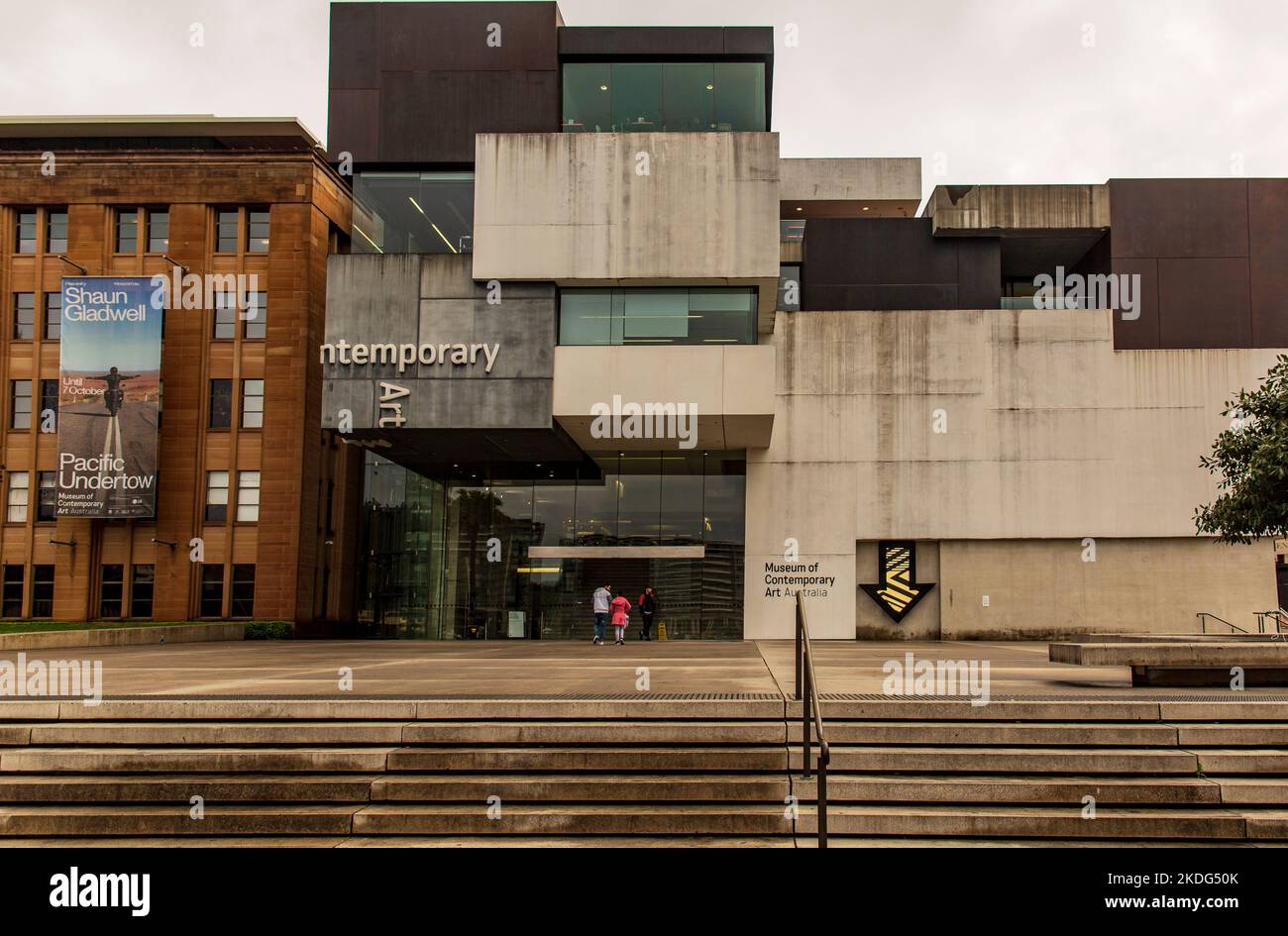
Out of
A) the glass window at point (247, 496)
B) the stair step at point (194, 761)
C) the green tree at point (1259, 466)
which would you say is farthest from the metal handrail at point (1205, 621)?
the glass window at point (247, 496)

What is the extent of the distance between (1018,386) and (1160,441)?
4342 millimetres

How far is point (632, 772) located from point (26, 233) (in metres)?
33.6

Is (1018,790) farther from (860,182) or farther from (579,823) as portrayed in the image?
(860,182)

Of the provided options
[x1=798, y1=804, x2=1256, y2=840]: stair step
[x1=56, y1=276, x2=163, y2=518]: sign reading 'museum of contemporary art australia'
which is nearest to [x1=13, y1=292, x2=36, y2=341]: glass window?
[x1=56, y1=276, x2=163, y2=518]: sign reading 'museum of contemporary art australia'

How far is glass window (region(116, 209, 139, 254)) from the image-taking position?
106 feet

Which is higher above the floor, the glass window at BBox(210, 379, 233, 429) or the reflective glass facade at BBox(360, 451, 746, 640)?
the glass window at BBox(210, 379, 233, 429)

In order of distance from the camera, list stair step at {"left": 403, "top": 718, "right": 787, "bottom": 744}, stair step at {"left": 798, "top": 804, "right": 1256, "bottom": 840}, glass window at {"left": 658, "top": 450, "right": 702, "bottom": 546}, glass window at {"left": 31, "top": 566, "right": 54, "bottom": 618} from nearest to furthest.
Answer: stair step at {"left": 798, "top": 804, "right": 1256, "bottom": 840}
stair step at {"left": 403, "top": 718, "right": 787, "bottom": 744}
glass window at {"left": 658, "top": 450, "right": 702, "bottom": 546}
glass window at {"left": 31, "top": 566, "right": 54, "bottom": 618}

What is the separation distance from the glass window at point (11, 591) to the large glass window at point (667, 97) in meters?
22.4

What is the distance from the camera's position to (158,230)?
32469 mm

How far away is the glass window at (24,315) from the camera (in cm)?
3241

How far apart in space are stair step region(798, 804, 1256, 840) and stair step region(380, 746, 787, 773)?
2.38 feet

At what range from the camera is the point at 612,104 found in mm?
27297

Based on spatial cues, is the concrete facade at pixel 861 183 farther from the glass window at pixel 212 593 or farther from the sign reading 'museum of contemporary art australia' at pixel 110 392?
the glass window at pixel 212 593

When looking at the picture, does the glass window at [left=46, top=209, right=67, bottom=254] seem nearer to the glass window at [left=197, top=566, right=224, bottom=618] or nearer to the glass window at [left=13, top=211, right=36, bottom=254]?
the glass window at [left=13, top=211, right=36, bottom=254]
